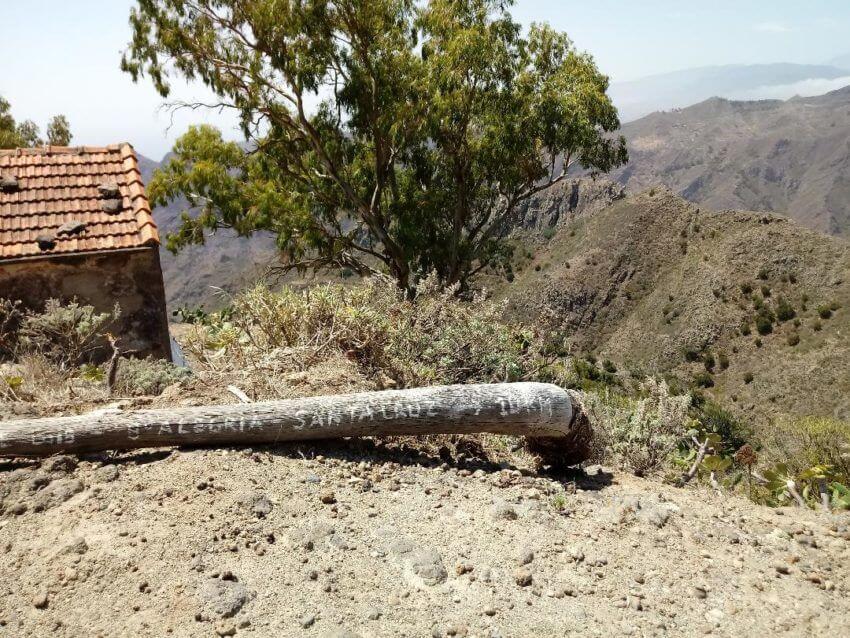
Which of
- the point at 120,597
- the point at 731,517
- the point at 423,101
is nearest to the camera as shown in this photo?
the point at 120,597

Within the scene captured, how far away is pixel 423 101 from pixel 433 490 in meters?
10.2

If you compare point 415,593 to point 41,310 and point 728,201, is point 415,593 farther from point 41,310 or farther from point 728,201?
point 728,201

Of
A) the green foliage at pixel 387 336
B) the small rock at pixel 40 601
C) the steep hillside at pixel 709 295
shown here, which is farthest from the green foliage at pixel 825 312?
the small rock at pixel 40 601

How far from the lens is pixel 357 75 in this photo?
12547 mm

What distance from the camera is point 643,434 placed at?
15.5ft

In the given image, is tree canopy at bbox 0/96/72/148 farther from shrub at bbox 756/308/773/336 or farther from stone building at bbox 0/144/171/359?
shrub at bbox 756/308/773/336

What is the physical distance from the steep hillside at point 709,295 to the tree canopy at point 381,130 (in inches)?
902

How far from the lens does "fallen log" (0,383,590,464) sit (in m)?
3.91

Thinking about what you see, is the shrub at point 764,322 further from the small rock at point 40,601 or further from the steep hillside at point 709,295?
the small rock at point 40,601

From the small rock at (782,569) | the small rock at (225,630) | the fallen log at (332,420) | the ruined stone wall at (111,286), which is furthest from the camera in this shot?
the ruined stone wall at (111,286)

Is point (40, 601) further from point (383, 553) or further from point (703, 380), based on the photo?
point (703, 380)

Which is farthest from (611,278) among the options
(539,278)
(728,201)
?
(728,201)

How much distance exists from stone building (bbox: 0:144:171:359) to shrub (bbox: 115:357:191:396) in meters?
→ 2.14

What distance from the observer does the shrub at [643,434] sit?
466 centimetres
